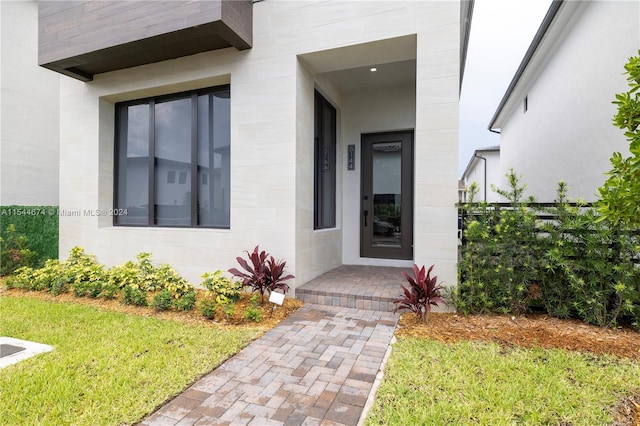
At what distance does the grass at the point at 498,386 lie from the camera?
2.05 metres

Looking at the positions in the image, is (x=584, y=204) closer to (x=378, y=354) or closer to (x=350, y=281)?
(x=378, y=354)

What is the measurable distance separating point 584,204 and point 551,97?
4525mm

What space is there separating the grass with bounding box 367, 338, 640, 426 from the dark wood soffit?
4742 mm

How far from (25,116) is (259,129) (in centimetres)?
680

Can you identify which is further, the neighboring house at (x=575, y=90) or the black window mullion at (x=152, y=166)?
the black window mullion at (x=152, y=166)

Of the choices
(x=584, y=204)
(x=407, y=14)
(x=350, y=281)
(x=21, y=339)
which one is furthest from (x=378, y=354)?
(x=407, y=14)

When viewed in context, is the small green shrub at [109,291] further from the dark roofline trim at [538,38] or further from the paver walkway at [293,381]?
the dark roofline trim at [538,38]

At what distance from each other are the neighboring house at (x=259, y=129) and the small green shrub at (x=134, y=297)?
2.87 ft

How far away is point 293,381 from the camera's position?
2547 mm

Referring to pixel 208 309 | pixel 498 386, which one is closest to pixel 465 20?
pixel 498 386

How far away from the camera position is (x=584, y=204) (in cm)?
354

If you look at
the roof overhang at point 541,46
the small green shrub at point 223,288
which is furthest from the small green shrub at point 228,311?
the roof overhang at point 541,46

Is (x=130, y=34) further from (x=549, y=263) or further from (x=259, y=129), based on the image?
(x=549, y=263)

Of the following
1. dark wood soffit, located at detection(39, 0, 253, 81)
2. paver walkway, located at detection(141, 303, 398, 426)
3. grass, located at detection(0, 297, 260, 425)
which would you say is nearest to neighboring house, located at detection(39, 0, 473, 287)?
dark wood soffit, located at detection(39, 0, 253, 81)
